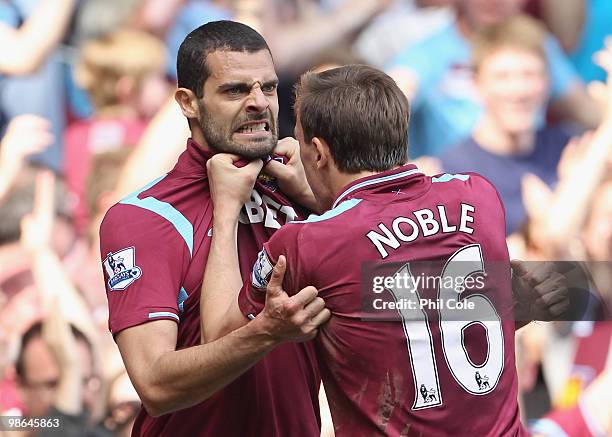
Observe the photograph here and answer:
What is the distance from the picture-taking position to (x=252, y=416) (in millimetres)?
3674

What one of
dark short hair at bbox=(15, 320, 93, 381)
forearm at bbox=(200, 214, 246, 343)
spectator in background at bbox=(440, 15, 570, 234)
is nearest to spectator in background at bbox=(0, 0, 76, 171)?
dark short hair at bbox=(15, 320, 93, 381)

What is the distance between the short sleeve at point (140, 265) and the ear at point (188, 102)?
0.39m

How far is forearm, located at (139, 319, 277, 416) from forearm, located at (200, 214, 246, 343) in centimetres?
9

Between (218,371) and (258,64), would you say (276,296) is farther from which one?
(258,64)

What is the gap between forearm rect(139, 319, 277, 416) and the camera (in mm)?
3164

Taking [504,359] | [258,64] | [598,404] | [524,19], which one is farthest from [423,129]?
[504,359]

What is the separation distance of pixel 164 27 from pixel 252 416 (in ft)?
12.8

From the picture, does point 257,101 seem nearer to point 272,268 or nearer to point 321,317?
point 272,268

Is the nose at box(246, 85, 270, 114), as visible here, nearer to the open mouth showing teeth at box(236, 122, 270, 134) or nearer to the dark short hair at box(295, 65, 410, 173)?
the open mouth showing teeth at box(236, 122, 270, 134)

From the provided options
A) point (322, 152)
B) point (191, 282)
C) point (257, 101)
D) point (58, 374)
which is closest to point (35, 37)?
point (58, 374)

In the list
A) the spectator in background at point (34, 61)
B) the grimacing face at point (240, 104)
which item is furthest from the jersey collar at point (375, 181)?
the spectator in background at point (34, 61)

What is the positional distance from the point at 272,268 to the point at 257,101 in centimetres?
72

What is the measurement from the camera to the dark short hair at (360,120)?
10.7 ft

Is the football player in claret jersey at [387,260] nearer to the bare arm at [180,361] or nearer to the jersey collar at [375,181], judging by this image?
the jersey collar at [375,181]
